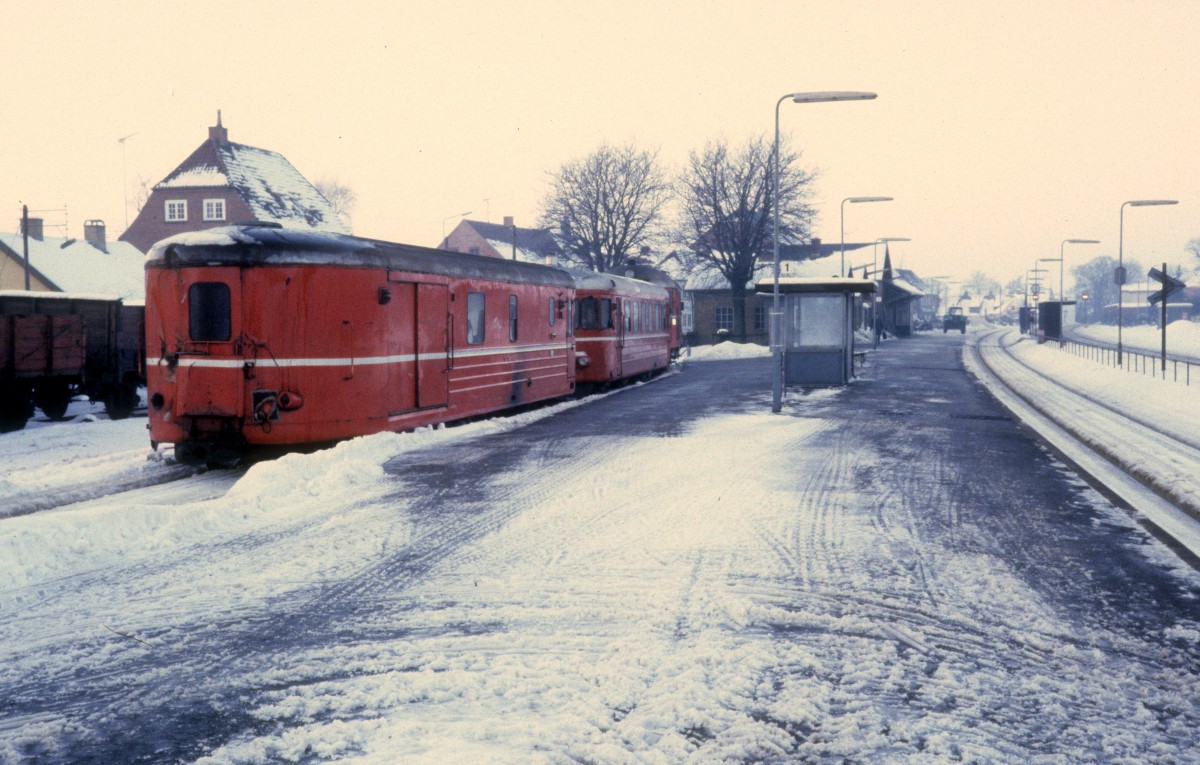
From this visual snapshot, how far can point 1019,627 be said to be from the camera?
5.73 metres

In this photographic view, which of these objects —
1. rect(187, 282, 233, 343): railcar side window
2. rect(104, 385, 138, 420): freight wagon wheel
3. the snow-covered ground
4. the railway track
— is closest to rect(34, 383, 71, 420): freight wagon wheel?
rect(104, 385, 138, 420): freight wagon wheel

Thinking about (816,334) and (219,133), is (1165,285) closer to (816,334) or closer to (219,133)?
(816,334)

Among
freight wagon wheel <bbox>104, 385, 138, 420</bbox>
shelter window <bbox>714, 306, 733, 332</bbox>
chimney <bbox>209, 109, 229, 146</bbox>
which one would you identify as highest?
chimney <bbox>209, 109, 229, 146</bbox>

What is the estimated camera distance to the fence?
91.3 ft

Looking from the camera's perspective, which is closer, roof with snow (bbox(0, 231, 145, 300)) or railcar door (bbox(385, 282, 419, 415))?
railcar door (bbox(385, 282, 419, 415))

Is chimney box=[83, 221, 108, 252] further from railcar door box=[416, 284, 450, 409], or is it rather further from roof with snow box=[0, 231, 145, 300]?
railcar door box=[416, 284, 450, 409]

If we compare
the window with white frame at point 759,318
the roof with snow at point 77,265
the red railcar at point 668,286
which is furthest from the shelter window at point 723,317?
the roof with snow at point 77,265

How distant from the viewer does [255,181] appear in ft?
174

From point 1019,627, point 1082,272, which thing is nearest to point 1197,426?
point 1019,627

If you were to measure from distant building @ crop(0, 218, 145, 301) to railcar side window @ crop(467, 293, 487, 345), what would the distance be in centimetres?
2948

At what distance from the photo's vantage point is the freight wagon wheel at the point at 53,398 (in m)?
20.4

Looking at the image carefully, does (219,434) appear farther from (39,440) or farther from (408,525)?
(39,440)

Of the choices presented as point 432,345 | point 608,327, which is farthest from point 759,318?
point 432,345

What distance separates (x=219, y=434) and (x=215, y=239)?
2.34 m
